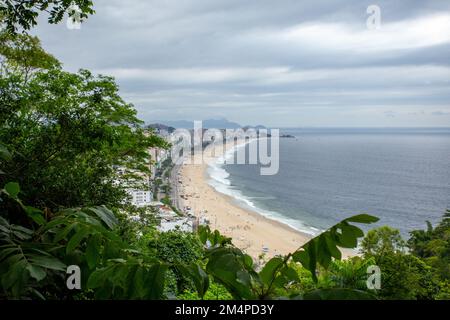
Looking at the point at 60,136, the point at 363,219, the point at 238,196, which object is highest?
the point at 60,136

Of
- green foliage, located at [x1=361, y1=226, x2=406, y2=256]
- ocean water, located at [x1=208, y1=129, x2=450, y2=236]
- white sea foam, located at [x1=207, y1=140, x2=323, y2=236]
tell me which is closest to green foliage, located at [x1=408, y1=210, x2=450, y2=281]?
green foliage, located at [x1=361, y1=226, x2=406, y2=256]

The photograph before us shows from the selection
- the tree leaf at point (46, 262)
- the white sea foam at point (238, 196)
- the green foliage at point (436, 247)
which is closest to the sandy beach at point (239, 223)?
the white sea foam at point (238, 196)

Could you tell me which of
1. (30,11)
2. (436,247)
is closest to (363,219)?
(30,11)

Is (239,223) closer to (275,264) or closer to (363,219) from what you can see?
(275,264)

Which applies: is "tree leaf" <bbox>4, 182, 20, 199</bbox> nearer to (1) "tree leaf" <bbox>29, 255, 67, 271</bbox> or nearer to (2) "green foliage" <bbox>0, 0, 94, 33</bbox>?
(1) "tree leaf" <bbox>29, 255, 67, 271</bbox>

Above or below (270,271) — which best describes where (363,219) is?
above

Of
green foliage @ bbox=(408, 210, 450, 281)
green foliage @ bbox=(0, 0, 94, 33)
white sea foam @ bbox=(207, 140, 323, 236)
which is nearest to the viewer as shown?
green foliage @ bbox=(0, 0, 94, 33)
